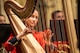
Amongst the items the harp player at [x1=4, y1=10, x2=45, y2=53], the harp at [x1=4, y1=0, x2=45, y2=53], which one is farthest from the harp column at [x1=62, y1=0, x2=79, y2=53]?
the harp player at [x1=4, y1=10, x2=45, y2=53]

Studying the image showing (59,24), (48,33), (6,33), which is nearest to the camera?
(59,24)

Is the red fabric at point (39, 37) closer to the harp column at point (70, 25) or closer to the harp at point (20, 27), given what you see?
the harp at point (20, 27)

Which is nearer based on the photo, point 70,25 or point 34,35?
point 70,25

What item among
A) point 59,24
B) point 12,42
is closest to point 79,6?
point 59,24

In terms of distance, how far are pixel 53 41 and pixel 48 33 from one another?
6 centimetres

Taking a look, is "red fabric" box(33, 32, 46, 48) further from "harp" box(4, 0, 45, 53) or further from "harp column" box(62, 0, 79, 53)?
→ "harp column" box(62, 0, 79, 53)

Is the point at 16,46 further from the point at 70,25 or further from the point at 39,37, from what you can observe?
the point at 70,25

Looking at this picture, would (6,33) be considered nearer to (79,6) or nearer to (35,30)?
(35,30)

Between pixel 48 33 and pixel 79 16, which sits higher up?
pixel 79 16

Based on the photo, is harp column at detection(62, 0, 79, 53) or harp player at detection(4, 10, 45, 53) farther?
harp player at detection(4, 10, 45, 53)

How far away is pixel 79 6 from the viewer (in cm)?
50

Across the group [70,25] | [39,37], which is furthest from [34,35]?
[70,25]

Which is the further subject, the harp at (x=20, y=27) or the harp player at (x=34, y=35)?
the harp player at (x=34, y=35)

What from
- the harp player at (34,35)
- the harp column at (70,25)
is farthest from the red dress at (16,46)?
the harp column at (70,25)
